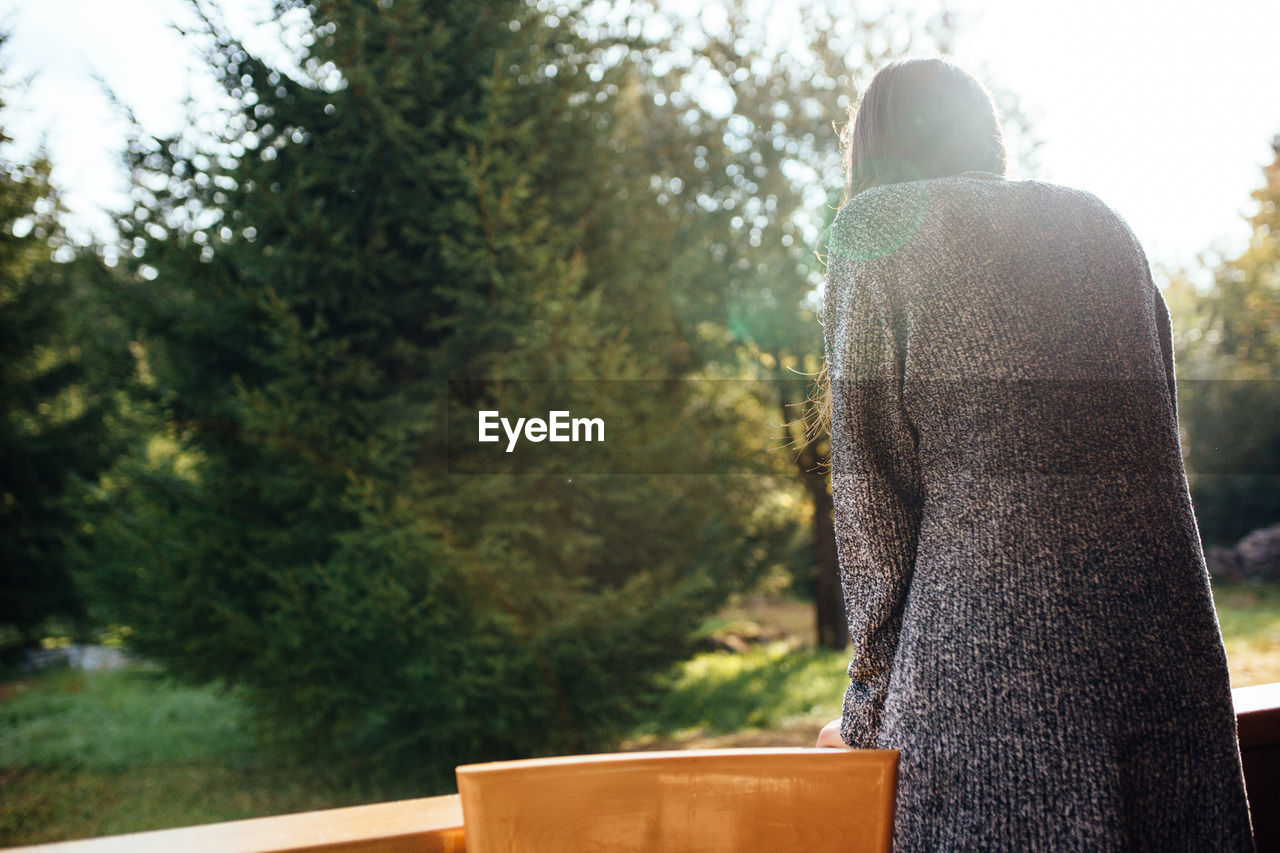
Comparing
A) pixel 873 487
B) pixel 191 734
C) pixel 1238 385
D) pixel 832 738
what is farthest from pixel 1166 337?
pixel 1238 385

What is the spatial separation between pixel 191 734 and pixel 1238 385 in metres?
12.5

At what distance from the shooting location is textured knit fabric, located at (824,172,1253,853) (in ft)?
2.50

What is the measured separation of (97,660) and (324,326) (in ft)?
28.0

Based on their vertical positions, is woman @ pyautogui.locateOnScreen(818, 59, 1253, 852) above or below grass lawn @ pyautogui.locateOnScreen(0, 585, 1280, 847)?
above

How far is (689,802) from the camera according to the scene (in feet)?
2.16

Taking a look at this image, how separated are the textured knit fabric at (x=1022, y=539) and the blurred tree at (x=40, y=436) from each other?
29.2 ft

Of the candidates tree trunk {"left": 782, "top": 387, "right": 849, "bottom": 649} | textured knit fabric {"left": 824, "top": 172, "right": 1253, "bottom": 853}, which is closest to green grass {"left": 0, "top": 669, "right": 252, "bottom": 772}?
textured knit fabric {"left": 824, "top": 172, "right": 1253, "bottom": 853}

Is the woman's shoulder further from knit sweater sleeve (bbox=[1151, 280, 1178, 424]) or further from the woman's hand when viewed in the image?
the woman's hand

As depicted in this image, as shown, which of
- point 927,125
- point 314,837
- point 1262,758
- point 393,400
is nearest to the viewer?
point 314,837

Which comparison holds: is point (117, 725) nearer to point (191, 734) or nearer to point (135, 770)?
point (191, 734)

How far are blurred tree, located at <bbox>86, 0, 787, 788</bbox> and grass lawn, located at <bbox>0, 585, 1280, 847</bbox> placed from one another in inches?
30.6

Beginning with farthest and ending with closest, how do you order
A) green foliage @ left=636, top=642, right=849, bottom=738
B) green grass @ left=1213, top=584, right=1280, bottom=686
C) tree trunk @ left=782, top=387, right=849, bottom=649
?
tree trunk @ left=782, top=387, right=849, bottom=649, green grass @ left=1213, top=584, right=1280, bottom=686, green foliage @ left=636, top=642, right=849, bottom=738

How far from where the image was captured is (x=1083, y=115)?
17.7 feet

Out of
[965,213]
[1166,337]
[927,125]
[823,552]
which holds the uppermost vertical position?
[927,125]
